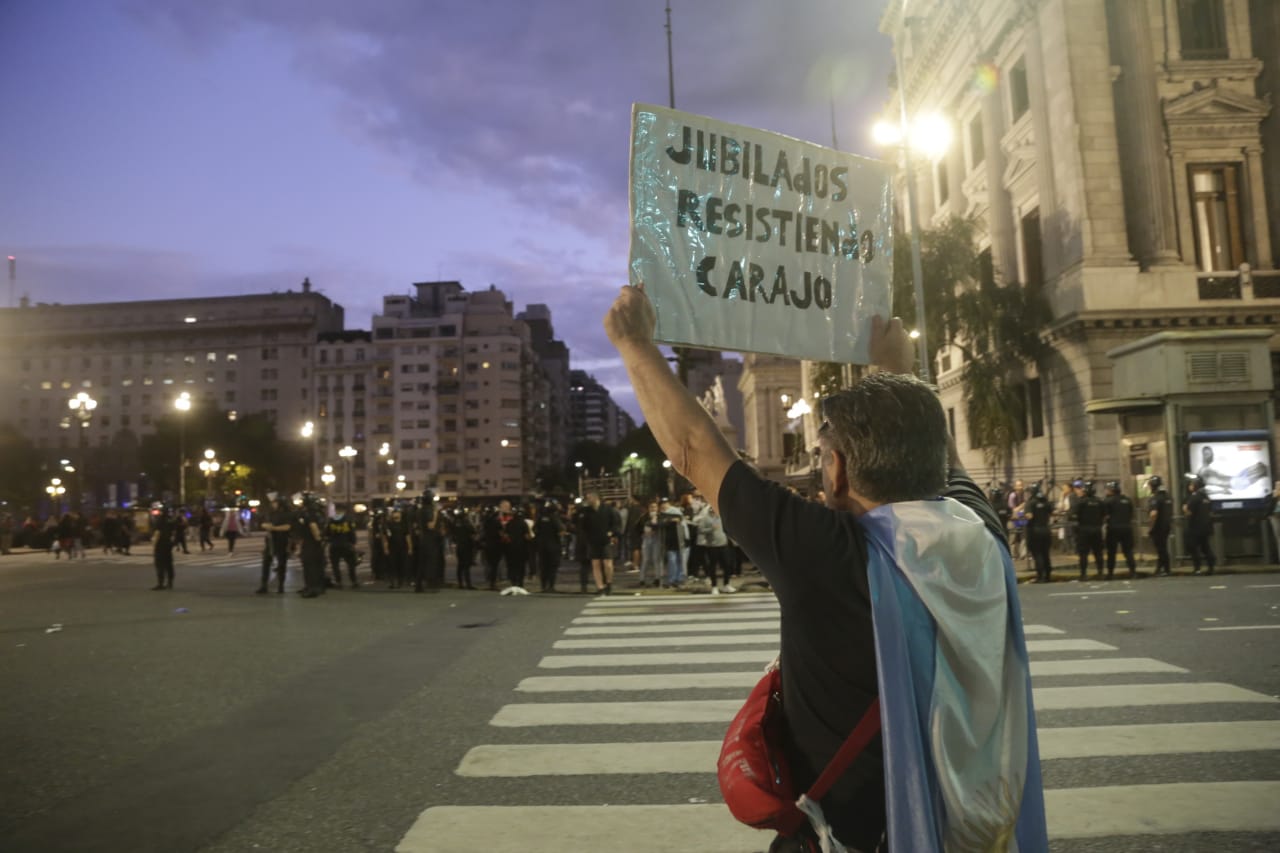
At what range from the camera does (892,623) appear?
1.84 metres

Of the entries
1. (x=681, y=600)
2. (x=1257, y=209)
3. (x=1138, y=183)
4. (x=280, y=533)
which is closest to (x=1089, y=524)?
(x=681, y=600)

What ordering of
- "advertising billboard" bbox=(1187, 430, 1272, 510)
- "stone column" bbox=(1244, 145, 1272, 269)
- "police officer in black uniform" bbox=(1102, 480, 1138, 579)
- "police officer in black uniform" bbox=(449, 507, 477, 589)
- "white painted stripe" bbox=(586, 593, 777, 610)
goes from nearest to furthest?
"white painted stripe" bbox=(586, 593, 777, 610), "police officer in black uniform" bbox=(1102, 480, 1138, 579), "advertising billboard" bbox=(1187, 430, 1272, 510), "police officer in black uniform" bbox=(449, 507, 477, 589), "stone column" bbox=(1244, 145, 1272, 269)

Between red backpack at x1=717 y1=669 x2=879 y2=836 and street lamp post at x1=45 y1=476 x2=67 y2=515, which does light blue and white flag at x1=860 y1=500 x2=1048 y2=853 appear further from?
street lamp post at x1=45 y1=476 x2=67 y2=515

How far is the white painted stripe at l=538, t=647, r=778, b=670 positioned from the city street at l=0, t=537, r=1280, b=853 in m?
0.06

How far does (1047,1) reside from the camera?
95.1 feet

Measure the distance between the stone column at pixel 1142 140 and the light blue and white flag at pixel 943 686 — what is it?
1176 inches

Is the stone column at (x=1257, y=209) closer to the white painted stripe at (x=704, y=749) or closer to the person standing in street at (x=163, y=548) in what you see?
the white painted stripe at (x=704, y=749)

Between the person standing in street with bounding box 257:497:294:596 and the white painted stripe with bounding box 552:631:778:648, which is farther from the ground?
the person standing in street with bounding box 257:497:294:596

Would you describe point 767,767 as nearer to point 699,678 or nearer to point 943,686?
point 943,686

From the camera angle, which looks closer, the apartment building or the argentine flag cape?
the argentine flag cape

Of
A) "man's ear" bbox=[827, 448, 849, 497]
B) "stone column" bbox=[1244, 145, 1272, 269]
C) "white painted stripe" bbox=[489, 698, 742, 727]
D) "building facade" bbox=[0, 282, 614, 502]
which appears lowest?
"white painted stripe" bbox=[489, 698, 742, 727]

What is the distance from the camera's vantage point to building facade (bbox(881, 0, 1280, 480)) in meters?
26.9

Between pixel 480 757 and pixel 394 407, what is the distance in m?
114

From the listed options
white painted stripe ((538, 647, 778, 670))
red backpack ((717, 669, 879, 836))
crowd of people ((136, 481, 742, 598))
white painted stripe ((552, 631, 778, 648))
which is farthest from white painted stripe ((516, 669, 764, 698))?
crowd of people ((136, 481, 742, 598))
